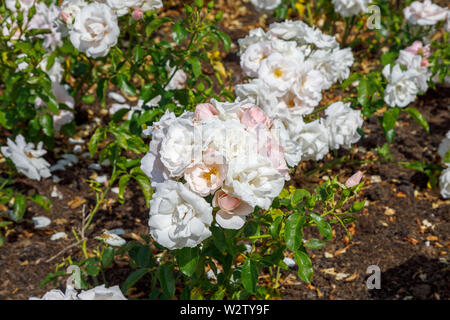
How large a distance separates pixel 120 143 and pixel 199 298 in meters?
0.74

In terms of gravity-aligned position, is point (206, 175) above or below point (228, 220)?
above

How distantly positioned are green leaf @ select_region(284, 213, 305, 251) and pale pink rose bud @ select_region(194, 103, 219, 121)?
36 centimetres

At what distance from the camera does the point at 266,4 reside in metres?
3.02

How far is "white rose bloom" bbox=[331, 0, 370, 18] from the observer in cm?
280

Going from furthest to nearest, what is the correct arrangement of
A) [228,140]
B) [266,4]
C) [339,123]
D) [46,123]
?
[266,4], [46,123], [339,123], [228,140]

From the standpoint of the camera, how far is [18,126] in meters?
2.65

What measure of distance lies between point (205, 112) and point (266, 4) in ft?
6.19

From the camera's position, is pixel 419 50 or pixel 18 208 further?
pixel 419 50

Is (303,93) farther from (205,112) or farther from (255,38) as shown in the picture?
(205,112)

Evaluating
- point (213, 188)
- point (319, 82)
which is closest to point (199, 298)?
point (213, 188)

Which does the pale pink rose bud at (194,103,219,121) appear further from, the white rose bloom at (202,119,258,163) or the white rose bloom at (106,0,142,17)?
the white rose bloom at (106,0,142,17)

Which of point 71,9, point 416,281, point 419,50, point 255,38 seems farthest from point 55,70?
point 416,281

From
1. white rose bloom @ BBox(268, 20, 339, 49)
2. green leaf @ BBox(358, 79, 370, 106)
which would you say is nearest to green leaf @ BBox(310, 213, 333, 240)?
white rose bloom @ BBox(268, 20, 339, 49)
